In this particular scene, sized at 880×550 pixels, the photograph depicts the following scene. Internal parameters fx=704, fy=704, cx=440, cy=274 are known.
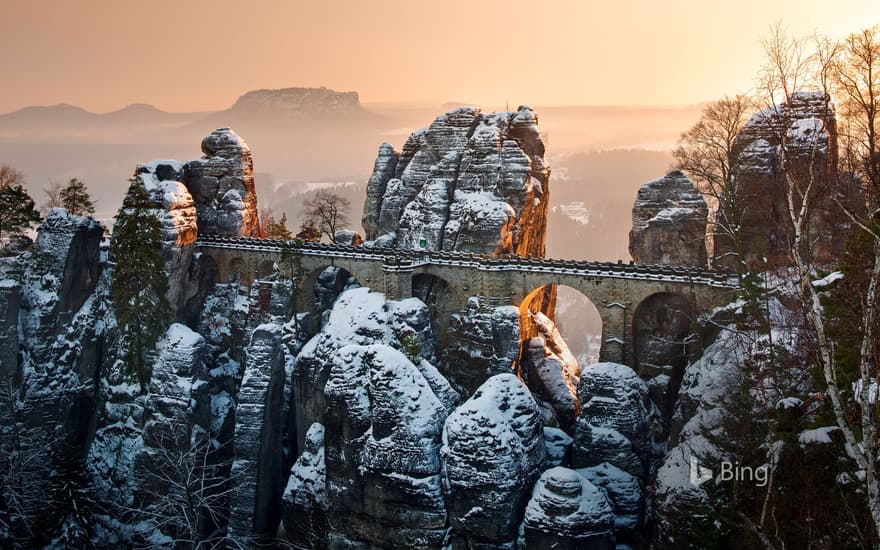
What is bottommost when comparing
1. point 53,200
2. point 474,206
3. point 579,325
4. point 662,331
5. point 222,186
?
point 579,325

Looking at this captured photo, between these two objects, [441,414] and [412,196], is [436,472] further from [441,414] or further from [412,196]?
[412,196]

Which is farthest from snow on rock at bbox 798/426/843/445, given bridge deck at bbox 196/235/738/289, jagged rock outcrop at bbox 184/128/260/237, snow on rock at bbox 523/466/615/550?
jagged rock outcrop at bbox 184/128/260/237

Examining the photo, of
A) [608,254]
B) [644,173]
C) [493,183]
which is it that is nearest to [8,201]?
[493,183]

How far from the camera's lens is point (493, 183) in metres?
43.8

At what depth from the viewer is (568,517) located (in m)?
26.3

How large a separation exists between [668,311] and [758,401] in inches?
600

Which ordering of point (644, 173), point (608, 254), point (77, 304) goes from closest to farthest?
point (77, 304)
point (608, 254)
point (644, 173)

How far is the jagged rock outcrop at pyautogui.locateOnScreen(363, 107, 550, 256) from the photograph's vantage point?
42.7m

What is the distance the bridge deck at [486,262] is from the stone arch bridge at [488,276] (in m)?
0.05

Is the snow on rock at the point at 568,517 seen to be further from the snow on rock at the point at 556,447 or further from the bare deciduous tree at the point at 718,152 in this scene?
the bare deciduous tree at the point at 718,152

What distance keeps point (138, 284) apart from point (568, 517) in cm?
2853

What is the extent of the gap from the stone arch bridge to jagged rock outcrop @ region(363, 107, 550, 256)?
2.92 metres

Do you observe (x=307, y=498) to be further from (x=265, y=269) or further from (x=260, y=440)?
(x=265, y=269)

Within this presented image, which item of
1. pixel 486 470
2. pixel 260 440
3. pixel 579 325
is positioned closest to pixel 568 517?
pixel 486 470
